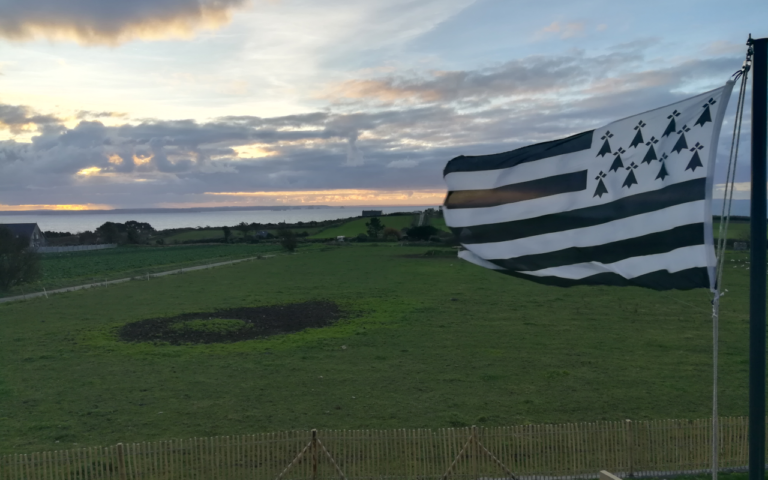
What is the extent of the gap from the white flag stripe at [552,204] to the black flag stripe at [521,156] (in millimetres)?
521

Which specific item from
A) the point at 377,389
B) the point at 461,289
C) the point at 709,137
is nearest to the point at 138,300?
the point at 461,289

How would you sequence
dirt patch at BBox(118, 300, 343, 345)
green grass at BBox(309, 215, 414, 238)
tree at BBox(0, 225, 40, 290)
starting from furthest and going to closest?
green grass at BBox(309, 215, 414, 238)
tree at BBox(0, 225, 40, 290)
dirt patch at BBox(118, 300, 343, 345)

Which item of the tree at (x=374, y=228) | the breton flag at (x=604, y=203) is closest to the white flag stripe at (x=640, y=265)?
the breton flag at (x=604, y=203)

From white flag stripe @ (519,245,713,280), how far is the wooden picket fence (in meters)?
4.60

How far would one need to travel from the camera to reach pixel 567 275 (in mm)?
6547

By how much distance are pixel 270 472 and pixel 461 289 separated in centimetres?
2764

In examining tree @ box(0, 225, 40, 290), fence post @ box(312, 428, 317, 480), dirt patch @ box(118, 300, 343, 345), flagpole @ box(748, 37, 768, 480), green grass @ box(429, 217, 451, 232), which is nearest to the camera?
flagpole @ box(748, 37, 768, 480)

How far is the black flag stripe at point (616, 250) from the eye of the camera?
573 cm

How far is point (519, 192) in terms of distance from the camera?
6914 millimetres

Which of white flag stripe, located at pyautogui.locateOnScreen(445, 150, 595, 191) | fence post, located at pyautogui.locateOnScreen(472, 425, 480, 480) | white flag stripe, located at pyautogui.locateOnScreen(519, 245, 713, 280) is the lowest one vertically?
fence post, located at pyautogui.locateOnScreen(472, 425, 480, 480)

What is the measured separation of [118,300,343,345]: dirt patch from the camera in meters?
23.2

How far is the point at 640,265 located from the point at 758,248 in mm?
1225

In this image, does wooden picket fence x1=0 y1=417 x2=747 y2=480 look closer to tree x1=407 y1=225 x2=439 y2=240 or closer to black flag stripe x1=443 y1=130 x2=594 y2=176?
black flag stripe x1=443 y1=130 x2=594 y2=176

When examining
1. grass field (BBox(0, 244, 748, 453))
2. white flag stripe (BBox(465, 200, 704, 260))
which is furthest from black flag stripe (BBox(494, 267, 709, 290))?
grass field (BBox(0, 244, 748, 453))
